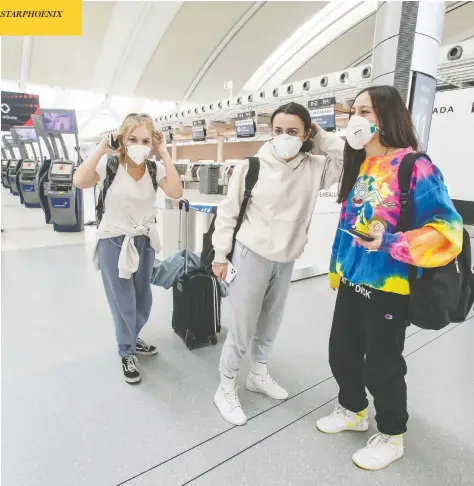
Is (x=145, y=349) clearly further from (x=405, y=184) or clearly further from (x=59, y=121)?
(x=59, y=121)

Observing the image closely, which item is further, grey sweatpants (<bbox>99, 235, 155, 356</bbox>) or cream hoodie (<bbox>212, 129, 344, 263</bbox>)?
grey sweatpants (<bbox>99, 235, 155, 356</bbox>)

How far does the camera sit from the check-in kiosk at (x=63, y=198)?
6621 mm

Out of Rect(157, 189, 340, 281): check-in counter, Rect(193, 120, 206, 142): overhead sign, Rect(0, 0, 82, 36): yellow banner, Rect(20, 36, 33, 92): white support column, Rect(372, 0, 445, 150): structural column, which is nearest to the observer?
Rect(0, 0, 82, 36): yellow banner

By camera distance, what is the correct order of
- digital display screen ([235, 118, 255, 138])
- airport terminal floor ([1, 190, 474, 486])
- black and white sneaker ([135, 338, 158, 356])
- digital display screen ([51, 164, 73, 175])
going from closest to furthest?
airport terminal floor ([1, 190, 474, 486]), black and white sneaker ([135, 338, 158, 356]), digital display screen ([235, 118, 255, 138]), digital display screen ([51, 164, 73, 175])

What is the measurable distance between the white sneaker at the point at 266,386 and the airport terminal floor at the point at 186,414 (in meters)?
0.04

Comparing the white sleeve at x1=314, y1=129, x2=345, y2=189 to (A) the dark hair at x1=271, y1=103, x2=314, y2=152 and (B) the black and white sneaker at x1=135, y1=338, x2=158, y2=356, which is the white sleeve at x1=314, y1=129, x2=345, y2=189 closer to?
(A) the dark hair at x1=271, y1=103, x2=314, y2=152

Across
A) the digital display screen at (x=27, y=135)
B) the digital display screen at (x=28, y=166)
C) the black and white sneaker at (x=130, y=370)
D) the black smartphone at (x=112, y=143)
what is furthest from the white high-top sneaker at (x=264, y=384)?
the digital display screen at (x=27, y=135)

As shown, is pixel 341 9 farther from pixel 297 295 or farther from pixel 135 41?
pixel 297 295

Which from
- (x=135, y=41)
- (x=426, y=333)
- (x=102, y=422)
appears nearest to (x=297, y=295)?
(x=426, y=333)

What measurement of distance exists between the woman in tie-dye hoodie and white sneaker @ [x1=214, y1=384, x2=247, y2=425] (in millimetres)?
574

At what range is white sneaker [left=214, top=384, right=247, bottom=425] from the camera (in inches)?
72.1

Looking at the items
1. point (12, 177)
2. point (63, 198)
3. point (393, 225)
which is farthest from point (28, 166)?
point (393, 225)

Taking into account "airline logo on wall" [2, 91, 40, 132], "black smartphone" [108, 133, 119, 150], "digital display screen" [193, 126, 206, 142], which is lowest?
"black smartphone" [108, 133, 119, 150]

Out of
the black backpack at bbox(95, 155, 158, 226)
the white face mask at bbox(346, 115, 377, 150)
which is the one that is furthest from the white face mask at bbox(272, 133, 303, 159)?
the black backpack at bbox(95, 155, 158, 226)
